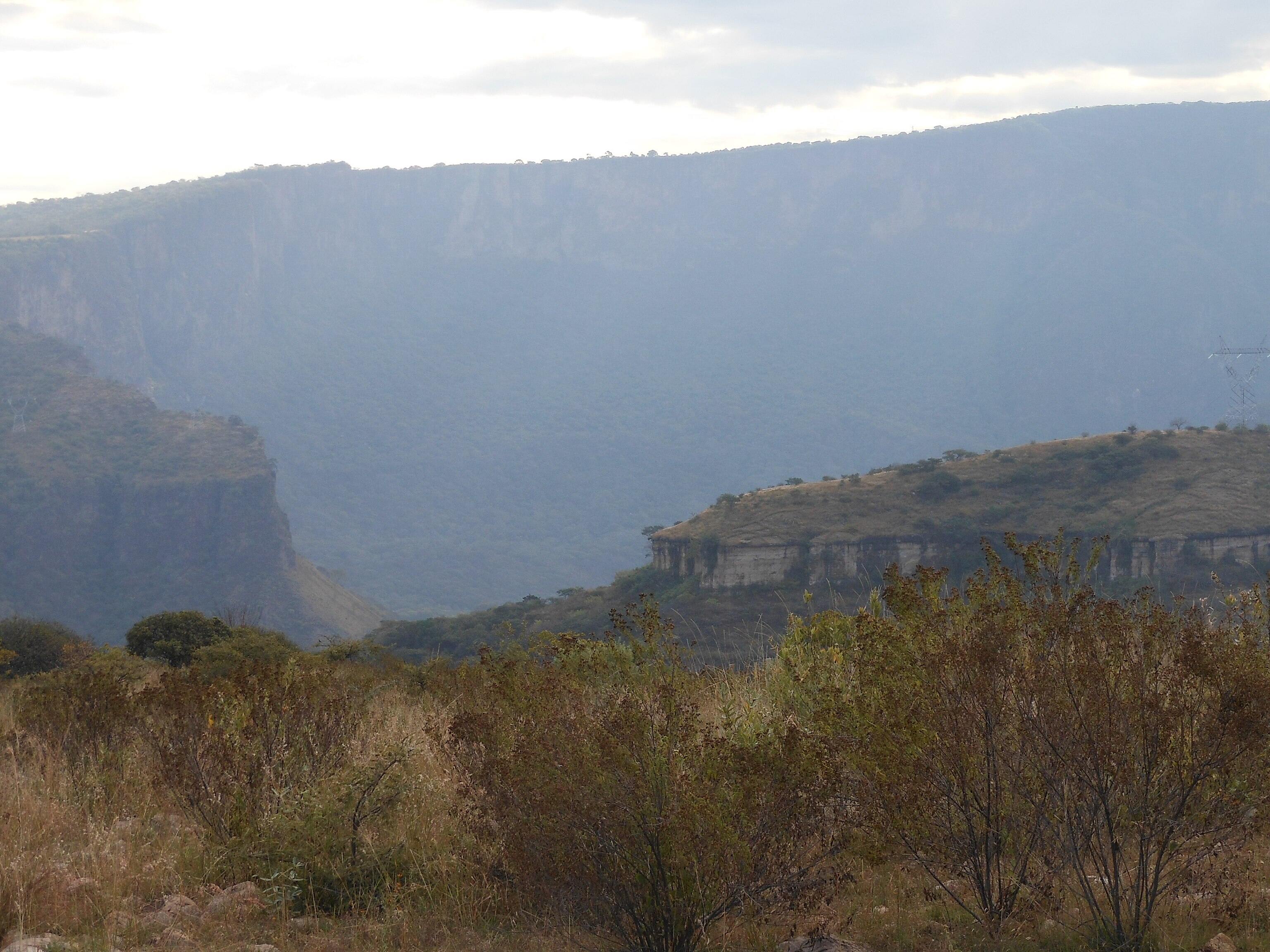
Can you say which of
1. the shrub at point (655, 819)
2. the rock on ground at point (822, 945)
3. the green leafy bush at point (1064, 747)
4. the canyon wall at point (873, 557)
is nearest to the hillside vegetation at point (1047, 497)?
the canyon wall at point (873, 557)

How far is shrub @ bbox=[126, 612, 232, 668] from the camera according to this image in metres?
17.7

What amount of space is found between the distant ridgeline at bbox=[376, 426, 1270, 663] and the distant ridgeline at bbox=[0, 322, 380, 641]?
5319 centimetres

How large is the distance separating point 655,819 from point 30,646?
60.9 feet

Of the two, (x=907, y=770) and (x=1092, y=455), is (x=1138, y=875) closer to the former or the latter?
(x=907, y=770)

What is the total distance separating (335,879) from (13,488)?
463ft

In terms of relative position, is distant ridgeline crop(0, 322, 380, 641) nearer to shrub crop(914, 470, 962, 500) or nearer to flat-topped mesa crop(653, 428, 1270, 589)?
flat-topped mesa crop(653, 428, 1270, 589)

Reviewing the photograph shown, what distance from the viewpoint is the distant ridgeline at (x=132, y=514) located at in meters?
129

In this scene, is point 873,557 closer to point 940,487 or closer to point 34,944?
point 940,487

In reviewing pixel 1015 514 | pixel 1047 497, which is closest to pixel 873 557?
pixel 1015 514

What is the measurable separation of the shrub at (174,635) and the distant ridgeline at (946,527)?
163ft

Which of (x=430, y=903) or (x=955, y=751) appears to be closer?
(x=955, y=751)

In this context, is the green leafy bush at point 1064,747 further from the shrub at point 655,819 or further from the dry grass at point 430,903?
the shrub at point 655,819

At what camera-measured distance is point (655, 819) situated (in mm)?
4895

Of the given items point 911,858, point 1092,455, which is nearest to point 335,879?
point 911,858
